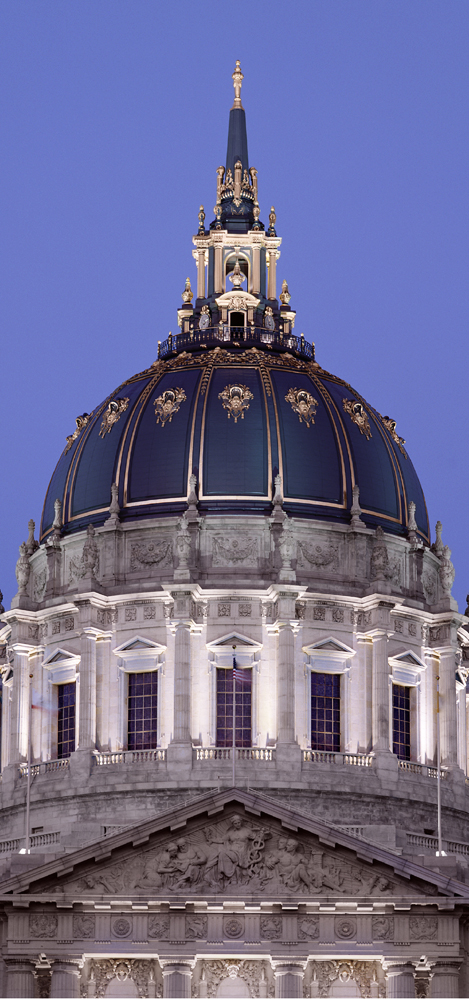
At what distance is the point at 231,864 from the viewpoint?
93.8m

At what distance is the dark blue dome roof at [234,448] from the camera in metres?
117

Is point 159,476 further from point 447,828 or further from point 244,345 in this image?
point 447,828

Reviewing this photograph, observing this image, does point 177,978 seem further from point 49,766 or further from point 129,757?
point 49,766

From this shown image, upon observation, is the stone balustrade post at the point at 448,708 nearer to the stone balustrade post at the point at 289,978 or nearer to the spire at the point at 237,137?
the stone balustrade post at the point at 289,978

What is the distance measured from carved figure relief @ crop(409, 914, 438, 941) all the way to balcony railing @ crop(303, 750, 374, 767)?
18706 mm

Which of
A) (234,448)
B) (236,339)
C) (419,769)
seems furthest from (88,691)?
(236,339)

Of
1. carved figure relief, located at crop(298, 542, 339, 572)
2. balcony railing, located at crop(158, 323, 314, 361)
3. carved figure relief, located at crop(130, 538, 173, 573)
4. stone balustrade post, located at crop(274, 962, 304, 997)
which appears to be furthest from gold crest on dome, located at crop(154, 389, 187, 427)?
Answer: stone balustrade post, located at crop(274, 962, 304, 997)

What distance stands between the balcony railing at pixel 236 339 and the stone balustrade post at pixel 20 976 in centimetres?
3916

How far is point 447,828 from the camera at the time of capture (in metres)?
112

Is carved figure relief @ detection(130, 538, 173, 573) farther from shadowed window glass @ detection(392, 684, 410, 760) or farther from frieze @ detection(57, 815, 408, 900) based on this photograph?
frieze @ detection(57, 815, 408, 900)

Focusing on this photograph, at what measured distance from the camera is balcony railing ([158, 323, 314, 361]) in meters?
123

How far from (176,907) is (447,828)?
22404 millimetres

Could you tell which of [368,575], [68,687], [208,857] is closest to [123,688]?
[68,687]

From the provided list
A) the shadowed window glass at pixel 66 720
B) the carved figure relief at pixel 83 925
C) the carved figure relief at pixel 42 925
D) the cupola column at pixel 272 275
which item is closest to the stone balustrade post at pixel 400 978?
the carved figure relief at pixel 83 925
